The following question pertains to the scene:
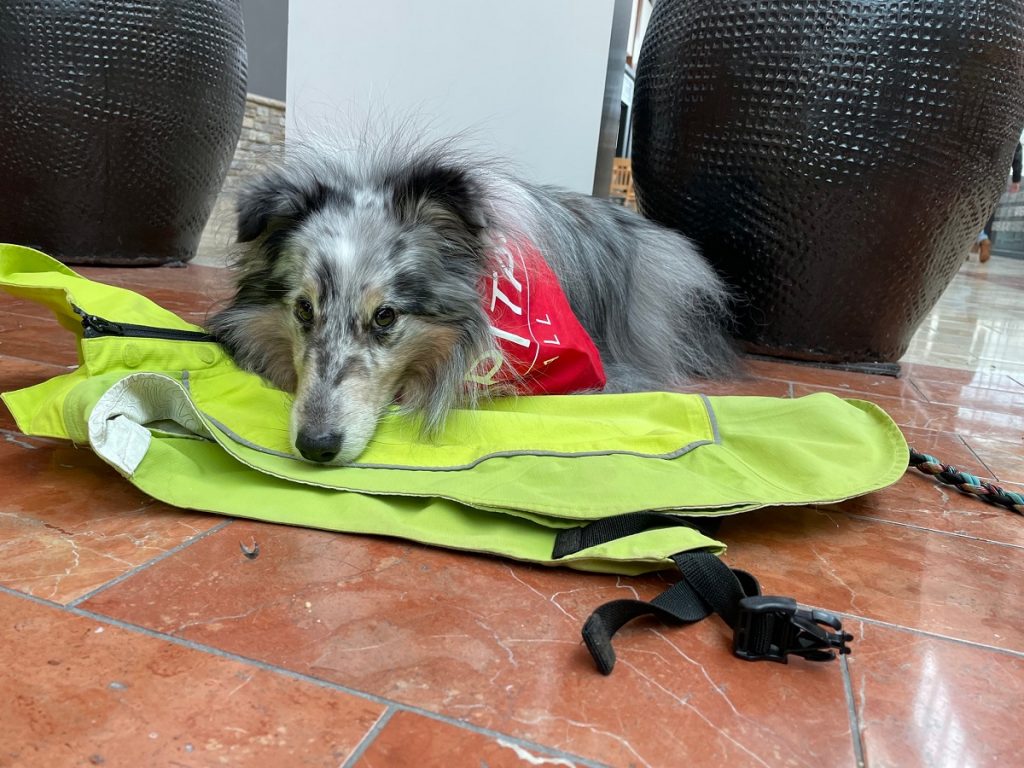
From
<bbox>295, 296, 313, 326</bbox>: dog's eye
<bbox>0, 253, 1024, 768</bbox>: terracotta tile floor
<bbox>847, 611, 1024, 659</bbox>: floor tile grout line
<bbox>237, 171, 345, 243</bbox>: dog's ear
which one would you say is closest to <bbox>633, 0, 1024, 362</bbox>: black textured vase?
<bbox>0, 253, 1024, 768</bbox>: terracotta tile floor

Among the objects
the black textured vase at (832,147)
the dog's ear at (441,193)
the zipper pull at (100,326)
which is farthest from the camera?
the black textured vase at (832,147)

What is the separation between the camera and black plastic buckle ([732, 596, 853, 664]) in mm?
1088

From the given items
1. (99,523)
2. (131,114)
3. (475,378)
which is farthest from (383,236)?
(131,114)

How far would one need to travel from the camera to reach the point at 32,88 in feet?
12.2

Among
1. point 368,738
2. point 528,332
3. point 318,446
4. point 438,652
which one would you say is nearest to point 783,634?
point 438,652

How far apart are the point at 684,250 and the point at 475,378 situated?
1325 mm

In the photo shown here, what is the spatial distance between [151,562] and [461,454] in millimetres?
643

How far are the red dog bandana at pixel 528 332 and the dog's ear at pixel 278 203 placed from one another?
18.9 inches

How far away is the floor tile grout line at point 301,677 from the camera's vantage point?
2.95 ft

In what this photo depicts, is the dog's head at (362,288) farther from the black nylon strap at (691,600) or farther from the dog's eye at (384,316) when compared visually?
the black nylon strap at (691,600)

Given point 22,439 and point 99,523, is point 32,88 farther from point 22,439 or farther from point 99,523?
point 99,523

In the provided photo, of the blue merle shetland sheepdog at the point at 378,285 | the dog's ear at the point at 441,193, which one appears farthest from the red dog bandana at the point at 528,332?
the dog's ear at the point at 441,193

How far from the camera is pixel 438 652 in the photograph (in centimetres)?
107

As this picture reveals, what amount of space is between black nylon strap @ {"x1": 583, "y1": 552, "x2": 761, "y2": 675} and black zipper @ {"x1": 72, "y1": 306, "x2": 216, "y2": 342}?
1330 millimetres
